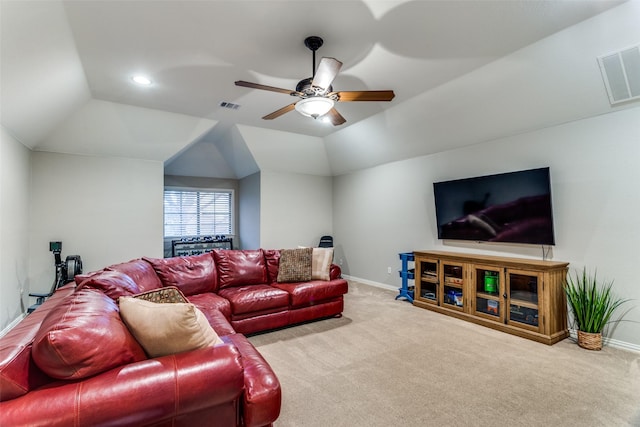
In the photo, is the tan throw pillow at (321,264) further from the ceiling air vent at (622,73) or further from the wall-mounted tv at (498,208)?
the ceiling air vent at (622,73)

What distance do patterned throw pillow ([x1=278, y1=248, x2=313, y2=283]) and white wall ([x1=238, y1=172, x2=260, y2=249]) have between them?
249cm

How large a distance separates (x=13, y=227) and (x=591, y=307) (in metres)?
6.74

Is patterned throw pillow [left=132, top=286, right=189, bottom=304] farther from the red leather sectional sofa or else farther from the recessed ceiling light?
the recessed ceiling light

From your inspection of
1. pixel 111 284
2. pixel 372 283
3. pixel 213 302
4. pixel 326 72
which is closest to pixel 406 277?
pixel 372 283

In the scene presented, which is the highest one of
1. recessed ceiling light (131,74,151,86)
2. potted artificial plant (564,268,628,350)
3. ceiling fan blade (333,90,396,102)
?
recessed ceiling light (131,74,151,86)

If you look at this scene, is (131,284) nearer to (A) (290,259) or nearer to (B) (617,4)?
(A) (290,259)

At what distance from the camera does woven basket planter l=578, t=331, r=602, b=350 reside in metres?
3.11

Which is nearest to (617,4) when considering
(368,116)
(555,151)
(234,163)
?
(555,151)

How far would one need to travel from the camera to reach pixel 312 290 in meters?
3.93

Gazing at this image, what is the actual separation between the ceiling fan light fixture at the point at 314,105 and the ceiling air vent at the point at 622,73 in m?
2.55

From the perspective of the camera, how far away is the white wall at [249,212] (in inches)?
265

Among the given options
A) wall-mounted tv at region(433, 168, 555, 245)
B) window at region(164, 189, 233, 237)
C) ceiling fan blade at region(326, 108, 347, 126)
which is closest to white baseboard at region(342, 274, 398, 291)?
wall-mounted tv at region(433, 168, 555, 245)

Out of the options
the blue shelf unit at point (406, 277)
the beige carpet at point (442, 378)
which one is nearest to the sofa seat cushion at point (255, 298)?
the beige carpet at point (442, 378)

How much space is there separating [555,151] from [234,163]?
19.3 ft
